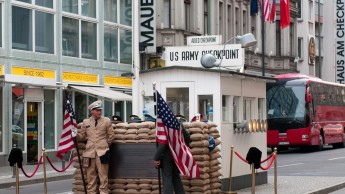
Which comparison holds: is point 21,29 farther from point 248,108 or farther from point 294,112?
point 248,108

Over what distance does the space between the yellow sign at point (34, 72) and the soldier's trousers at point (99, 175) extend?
16939 millimetres

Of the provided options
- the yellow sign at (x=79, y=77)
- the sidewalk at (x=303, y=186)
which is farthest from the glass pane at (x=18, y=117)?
the sidewalk at (x=303, y=186)

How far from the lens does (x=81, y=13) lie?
38406 millimetres

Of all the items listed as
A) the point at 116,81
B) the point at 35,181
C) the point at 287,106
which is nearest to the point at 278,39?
the point at 287,106

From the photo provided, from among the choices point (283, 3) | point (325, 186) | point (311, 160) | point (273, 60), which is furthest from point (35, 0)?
point (273, 60)

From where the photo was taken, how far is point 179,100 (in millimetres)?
18812

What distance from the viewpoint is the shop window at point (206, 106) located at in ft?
60.7

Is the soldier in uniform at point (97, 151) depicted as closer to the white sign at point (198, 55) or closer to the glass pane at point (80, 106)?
the white sign at point (198, 55)

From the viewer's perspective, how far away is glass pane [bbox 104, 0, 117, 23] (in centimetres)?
4071

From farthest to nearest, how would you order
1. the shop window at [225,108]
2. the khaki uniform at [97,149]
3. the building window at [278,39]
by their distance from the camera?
the building window at [278,39], the shop window at [225,108], the khaki uniform at [97,149]

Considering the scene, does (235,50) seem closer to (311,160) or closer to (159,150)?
(159,150)

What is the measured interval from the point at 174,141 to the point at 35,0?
2041 centimetres

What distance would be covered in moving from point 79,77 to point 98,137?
2129 cm

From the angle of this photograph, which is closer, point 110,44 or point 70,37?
point 70,37
